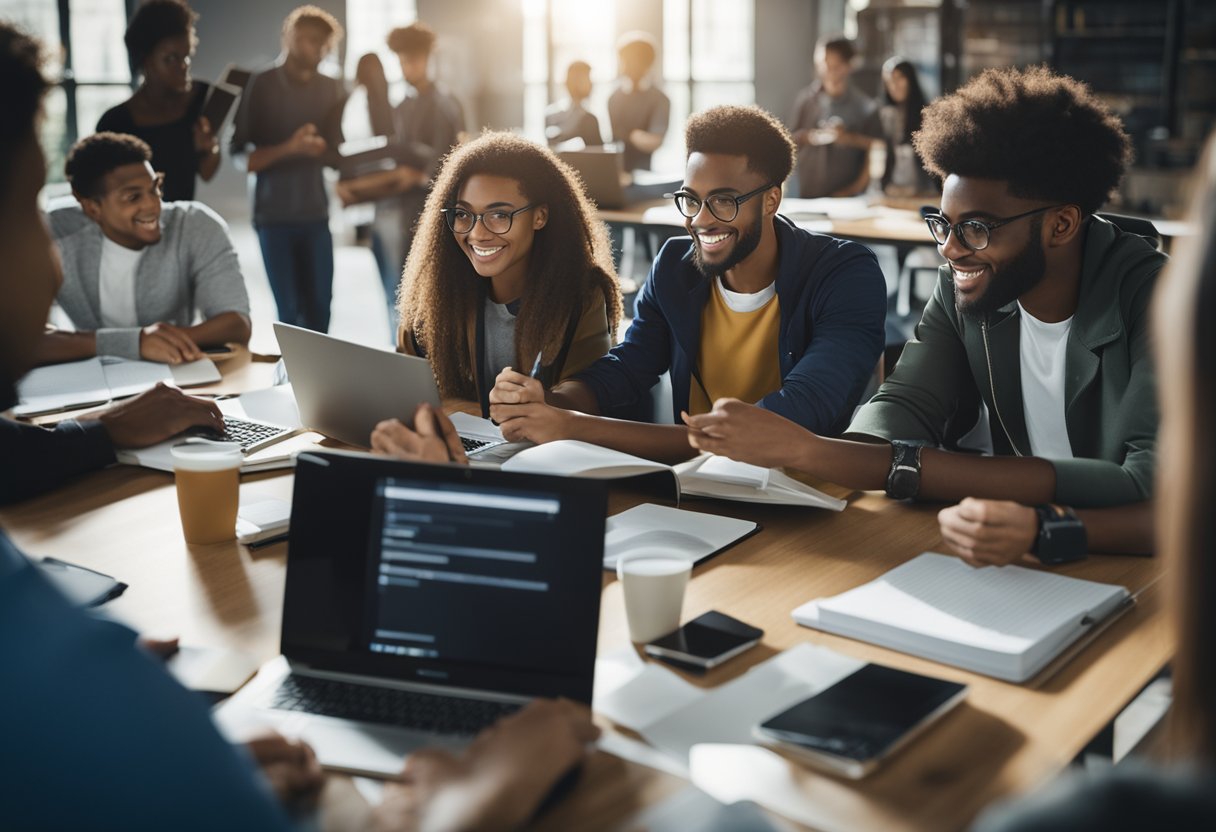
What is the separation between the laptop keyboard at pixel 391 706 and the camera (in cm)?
109

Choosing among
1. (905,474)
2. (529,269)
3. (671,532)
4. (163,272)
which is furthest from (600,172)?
(671,532)

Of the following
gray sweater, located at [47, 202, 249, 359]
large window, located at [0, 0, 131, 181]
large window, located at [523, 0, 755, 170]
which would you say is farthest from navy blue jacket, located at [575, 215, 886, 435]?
large window, located at [523, 0, 755, 170]

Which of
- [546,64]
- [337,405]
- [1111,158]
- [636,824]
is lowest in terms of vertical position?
[636,824]

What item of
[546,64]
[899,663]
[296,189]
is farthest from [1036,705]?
[546,64]

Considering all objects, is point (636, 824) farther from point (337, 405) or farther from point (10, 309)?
point (337, 405)

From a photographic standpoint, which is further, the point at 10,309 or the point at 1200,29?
the point at 1200,29

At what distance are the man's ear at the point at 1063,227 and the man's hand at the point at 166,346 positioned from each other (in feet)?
5.99

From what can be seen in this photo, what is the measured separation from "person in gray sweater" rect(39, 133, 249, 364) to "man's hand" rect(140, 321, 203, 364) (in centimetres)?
16

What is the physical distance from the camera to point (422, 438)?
5.40 feet

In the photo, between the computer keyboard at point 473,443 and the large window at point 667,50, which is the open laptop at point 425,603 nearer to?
the computer keyboard at point 473,443

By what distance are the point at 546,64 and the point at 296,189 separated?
22.3 feet

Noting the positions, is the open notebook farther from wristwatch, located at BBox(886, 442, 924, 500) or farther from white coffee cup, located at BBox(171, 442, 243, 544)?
white coffee cup, located at BBox(171, 442, 243, 544)

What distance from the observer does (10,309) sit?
3.19ft

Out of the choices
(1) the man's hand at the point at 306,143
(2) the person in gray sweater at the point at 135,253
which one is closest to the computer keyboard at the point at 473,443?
(2) the person in gray sweater at the point at 135,253
